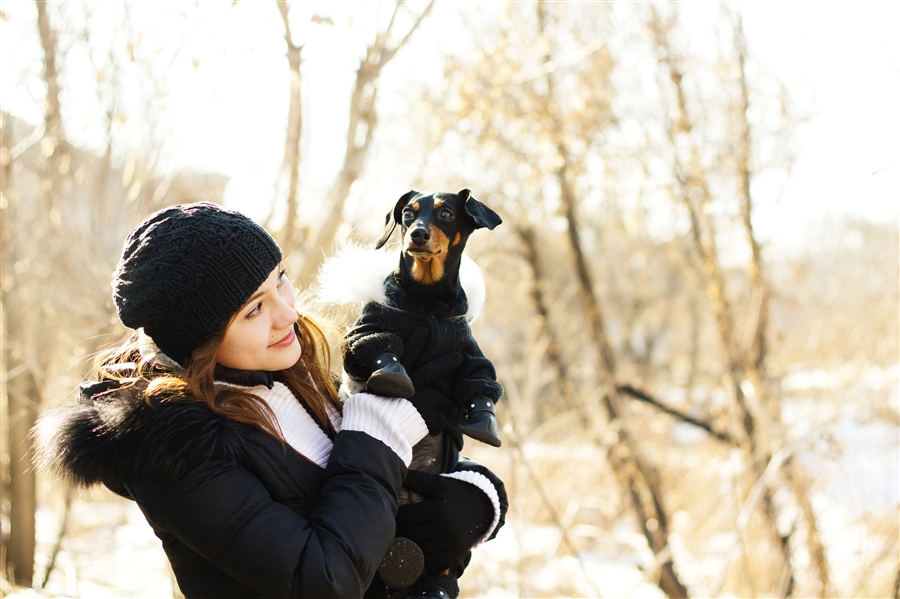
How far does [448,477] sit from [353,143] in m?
2.30

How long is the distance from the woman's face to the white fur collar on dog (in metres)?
0.29

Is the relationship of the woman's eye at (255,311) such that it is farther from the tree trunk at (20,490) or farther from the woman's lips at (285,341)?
the tree trunk at (20,490)

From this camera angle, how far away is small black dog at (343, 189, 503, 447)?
172 cm

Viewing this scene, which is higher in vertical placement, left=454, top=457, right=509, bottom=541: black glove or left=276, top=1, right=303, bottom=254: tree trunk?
left=276, top=1, right=303, bottom=254: tree trunk

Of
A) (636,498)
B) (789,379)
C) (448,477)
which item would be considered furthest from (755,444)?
(448,477)

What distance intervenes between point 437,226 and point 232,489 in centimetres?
81

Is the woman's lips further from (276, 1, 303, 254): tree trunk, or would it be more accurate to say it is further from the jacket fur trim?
(276, 1, 303, 254): tree trunk

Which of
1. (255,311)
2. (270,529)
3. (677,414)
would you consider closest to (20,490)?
(255,311)

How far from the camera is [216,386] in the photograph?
1.53 metres

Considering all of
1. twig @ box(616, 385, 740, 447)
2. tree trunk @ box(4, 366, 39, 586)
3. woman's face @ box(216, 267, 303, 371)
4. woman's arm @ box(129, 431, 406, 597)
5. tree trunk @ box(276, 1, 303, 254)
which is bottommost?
tree trunk @ box(4, 366, 39, 586)

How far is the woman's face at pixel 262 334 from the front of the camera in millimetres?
1523

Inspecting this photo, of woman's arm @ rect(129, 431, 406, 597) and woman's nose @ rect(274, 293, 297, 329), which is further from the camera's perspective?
woman's nose @ rect(274, 293, 297, 329)

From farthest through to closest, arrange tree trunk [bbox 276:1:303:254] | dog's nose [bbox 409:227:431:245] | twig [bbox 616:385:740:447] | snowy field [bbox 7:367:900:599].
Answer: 1. twig [bbox 616:385:740:447]
2. snowy field [bbox 7:367:900:599]
3. tree trunk [bbox 276:1:303:254]
4. dog's nose [bbox 409:227:431:245]

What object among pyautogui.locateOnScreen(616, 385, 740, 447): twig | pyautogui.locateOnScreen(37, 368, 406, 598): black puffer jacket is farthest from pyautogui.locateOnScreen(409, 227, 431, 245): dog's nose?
pyautogui.locateOnScreen(616, 385, 740, 447): twig
